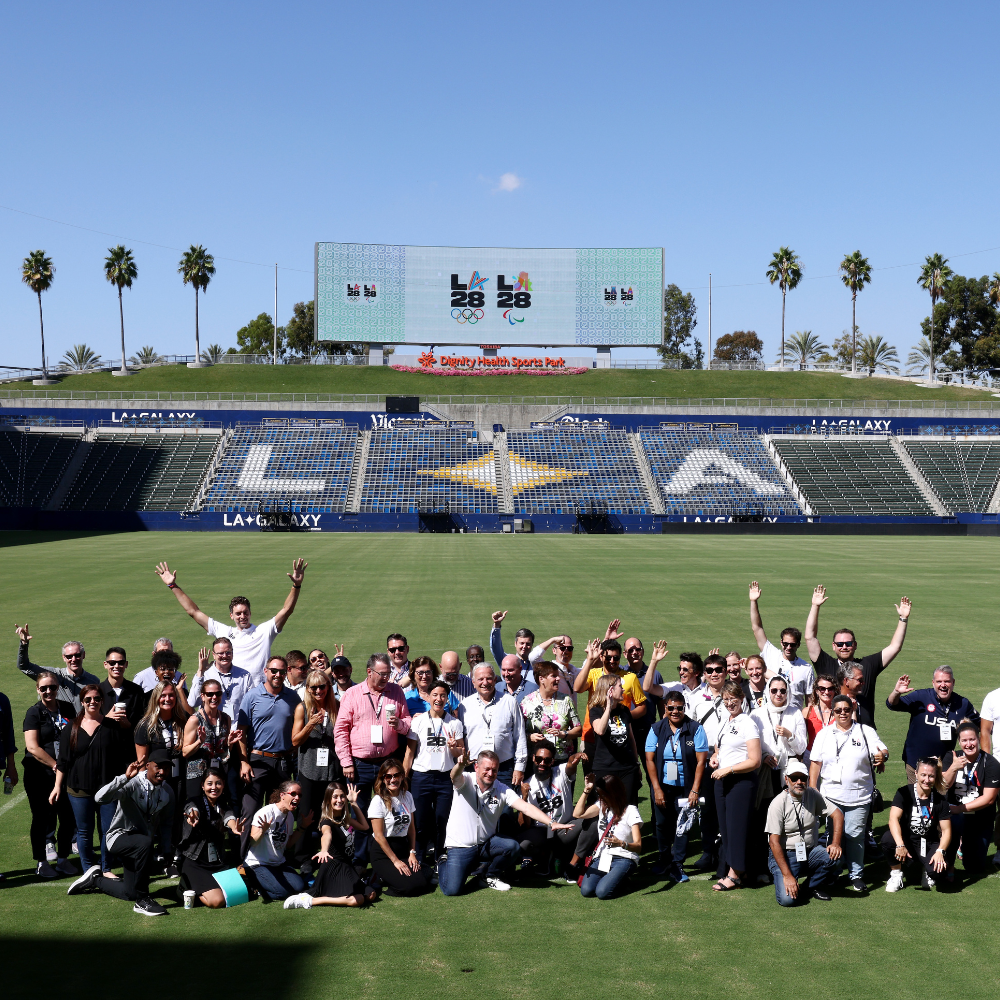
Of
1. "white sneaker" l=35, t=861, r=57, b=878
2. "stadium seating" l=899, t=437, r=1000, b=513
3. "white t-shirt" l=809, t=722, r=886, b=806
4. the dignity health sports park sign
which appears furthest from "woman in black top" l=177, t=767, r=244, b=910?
the dignity health sports park sign

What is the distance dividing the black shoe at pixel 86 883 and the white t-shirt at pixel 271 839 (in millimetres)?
1332

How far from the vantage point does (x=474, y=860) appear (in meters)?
8.45

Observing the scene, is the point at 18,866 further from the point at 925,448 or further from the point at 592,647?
the point at 925,448

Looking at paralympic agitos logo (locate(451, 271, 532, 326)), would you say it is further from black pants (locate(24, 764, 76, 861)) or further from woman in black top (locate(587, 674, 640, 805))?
black pants (locate(24, 764, 76, 861))

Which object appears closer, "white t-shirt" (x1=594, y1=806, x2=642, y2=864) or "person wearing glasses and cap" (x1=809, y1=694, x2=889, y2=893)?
"white t-shirt" (x1=594, y1=806, x2=642, y2=864)

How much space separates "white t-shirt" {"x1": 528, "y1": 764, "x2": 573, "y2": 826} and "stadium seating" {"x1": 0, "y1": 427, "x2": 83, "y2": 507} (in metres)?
62.7

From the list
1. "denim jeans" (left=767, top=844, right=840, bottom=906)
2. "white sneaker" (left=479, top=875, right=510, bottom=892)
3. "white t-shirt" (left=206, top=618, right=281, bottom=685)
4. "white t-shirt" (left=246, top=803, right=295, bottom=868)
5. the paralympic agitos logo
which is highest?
the paralympic agitos logo

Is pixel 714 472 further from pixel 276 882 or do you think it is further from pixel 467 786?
pixel 276 882

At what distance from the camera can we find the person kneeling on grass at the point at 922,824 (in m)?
8.33

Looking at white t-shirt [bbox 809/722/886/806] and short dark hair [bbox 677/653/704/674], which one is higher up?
short dark hair [bbox 677/653/704/674]

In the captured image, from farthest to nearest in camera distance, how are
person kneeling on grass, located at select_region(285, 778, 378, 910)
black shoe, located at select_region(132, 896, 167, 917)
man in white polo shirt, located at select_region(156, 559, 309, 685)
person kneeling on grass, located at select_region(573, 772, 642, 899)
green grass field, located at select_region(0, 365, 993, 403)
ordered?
green grass field, located at select_region(0, 365, 993, 403) → man in white polo shirt, located at select_region(156, 559, 309, 685) → person kneeling on grass, located at select_region(573, 772, 642, 899) → person kneeling on grass, located at select_region(285, 778, 378, 910) → black shoe, located at select_region(132, 896, 167, 917)

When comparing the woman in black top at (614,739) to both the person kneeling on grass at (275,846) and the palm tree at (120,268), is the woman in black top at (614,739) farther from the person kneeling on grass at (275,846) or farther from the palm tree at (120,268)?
the palm tree at (120,268)

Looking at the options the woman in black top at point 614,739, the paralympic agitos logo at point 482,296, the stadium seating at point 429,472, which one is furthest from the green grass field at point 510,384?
the woman in black top at point 614,739

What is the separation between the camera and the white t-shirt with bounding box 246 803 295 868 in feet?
26.6
